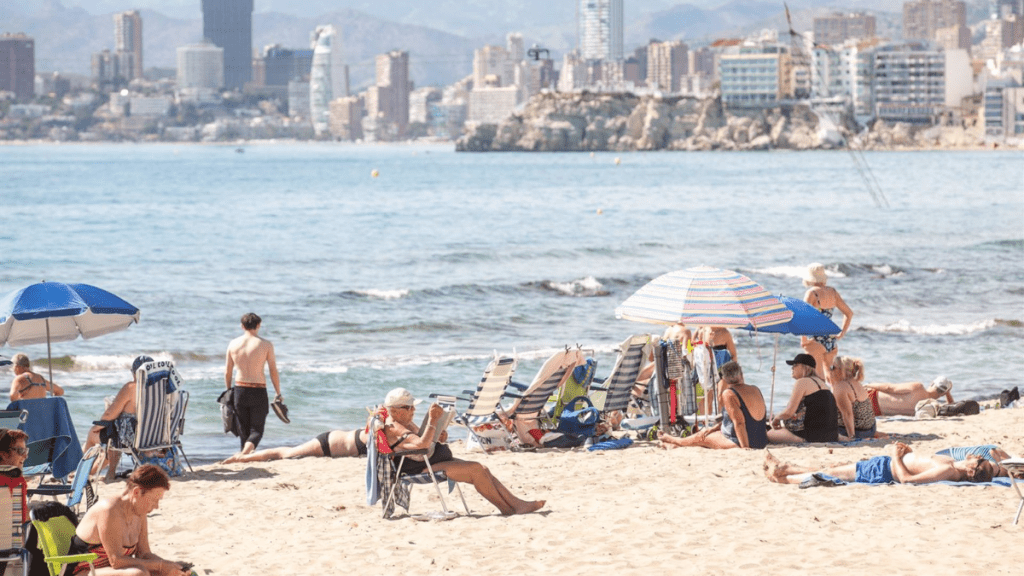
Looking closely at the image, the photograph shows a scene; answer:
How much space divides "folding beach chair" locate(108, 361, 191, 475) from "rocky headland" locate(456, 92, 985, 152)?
14803 centimetres

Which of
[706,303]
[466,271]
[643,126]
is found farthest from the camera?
[643,126]

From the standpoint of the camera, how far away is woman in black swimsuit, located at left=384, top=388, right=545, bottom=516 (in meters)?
7.05

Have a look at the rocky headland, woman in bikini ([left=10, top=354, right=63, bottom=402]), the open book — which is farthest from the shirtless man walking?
the rocky headland

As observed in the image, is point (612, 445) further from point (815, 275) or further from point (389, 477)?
point (389, 477)

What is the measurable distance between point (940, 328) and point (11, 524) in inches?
589

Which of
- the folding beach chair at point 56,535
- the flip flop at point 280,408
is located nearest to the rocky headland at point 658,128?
the flip flop at point 280,408

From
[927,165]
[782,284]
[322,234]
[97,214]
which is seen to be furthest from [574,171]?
[782,284]

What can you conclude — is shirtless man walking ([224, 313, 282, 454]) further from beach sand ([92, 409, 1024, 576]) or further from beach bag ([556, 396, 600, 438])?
beach bag ([556, 396, 600, 438])

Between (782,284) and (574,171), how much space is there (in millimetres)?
72757

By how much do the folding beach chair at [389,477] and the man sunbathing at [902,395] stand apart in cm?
546

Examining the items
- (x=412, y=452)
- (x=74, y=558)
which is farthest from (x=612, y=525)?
(x=74, y=558)

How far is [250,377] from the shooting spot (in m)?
9.48

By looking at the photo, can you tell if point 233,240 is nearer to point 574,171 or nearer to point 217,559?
point 217,559

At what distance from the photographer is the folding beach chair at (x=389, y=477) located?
23.3 feet
